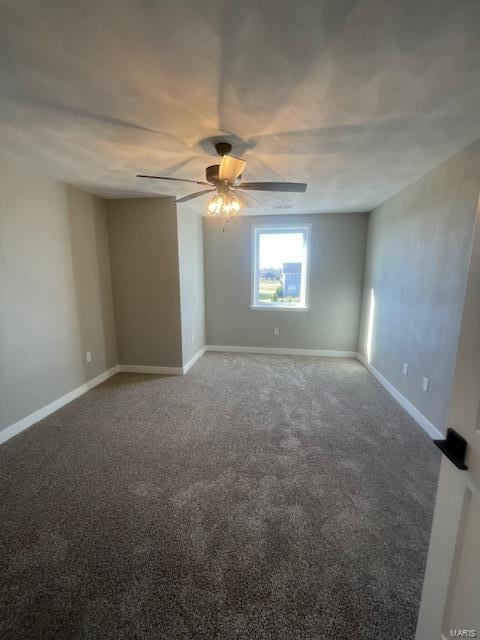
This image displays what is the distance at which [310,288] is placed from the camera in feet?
14.7

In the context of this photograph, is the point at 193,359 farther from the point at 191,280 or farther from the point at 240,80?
the point at 240,80

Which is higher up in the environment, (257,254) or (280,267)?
(257,254)

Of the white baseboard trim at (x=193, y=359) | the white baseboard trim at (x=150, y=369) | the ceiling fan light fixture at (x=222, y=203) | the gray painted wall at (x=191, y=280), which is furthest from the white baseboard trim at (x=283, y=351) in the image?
the ceiling fan light fixture at (x=222, y=203)

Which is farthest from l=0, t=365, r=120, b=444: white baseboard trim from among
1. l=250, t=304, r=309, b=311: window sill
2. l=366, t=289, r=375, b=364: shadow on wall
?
l=366, t=289, r=375, b=364: shadow on wall

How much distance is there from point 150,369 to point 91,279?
1450 millimetres

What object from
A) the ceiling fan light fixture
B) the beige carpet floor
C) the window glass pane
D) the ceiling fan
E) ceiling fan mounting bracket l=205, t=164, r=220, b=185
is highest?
ceiling fan mounting bracket l=205, t=164, r=220, b=185

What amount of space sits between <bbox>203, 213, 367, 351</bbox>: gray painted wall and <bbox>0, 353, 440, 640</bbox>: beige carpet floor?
194 centimetres

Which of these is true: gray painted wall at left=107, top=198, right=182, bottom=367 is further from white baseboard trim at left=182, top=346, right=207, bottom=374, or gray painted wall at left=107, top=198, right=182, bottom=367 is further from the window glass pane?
the window glass pane

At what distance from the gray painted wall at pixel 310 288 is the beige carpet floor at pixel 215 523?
1.94 metres

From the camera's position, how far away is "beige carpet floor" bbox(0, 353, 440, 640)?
3.59 ft

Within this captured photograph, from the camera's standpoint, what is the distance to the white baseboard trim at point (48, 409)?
2289 mm

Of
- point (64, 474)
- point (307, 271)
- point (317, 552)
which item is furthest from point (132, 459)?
point (307, 271)

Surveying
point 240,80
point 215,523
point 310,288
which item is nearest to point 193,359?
point 310,288

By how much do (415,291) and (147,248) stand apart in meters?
3.23
